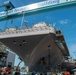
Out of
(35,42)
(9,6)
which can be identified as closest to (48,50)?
(35,42)

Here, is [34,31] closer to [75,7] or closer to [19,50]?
[19,50]

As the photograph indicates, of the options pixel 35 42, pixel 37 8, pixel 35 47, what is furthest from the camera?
pixel 37 8

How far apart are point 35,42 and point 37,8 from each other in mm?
6685

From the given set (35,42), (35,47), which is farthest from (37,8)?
(35,42)

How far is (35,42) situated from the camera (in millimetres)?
14070

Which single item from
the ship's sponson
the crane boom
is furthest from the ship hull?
the crane boom

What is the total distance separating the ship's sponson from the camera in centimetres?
1266

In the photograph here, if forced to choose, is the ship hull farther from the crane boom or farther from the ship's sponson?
the crane boom

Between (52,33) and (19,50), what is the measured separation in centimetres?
586

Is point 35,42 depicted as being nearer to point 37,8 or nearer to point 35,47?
point 35,47

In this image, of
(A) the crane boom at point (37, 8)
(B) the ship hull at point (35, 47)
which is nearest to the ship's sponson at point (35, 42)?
(B) the ship hull at point (35, 47)

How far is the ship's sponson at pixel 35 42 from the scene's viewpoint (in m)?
12.7

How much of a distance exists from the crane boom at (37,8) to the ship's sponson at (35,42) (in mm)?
4718

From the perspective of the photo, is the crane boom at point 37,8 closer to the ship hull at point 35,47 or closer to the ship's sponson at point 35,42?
the ship's sponson at point 35,42
